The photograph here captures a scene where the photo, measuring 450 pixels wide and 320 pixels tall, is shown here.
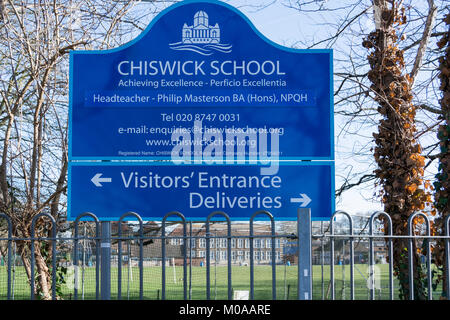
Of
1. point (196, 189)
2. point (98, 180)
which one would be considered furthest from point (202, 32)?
point (98, 180)

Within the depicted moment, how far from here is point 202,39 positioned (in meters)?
7.16

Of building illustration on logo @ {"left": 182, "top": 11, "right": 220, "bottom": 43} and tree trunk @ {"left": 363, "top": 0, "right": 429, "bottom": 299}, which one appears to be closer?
building illustration on logo @ {"left": 182, "top": 11, "right": 220, "bottom": 43}

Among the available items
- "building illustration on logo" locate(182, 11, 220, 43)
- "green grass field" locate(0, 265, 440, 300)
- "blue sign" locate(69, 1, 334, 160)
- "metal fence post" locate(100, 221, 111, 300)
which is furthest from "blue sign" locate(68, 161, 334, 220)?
"building illustration on logo" locate(182, 11, 220, 43)

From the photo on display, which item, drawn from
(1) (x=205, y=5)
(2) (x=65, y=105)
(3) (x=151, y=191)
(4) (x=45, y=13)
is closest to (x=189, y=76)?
(1) (x=205, y=5)

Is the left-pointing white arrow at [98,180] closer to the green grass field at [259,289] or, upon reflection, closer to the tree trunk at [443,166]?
the green grass field at [259,289]

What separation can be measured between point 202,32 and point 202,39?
3.9 inches

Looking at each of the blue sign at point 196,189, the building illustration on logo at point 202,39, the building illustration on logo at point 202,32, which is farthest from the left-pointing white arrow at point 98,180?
the building illustration on logo at point 202,32

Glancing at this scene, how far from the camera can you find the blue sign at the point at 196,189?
22.4ft

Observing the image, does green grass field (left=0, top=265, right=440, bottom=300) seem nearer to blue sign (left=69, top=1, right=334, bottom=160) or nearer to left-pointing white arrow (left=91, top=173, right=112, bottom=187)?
left-pointing white arrow (left=91, top=173, right=112, bottom=187)

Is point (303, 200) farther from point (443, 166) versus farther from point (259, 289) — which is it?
point (259, 289)

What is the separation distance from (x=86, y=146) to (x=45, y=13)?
2.65m

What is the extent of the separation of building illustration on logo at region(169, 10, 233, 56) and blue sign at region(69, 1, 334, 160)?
0.04 feet

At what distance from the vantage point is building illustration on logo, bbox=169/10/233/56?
7.13 metres

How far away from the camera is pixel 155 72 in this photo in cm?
708
